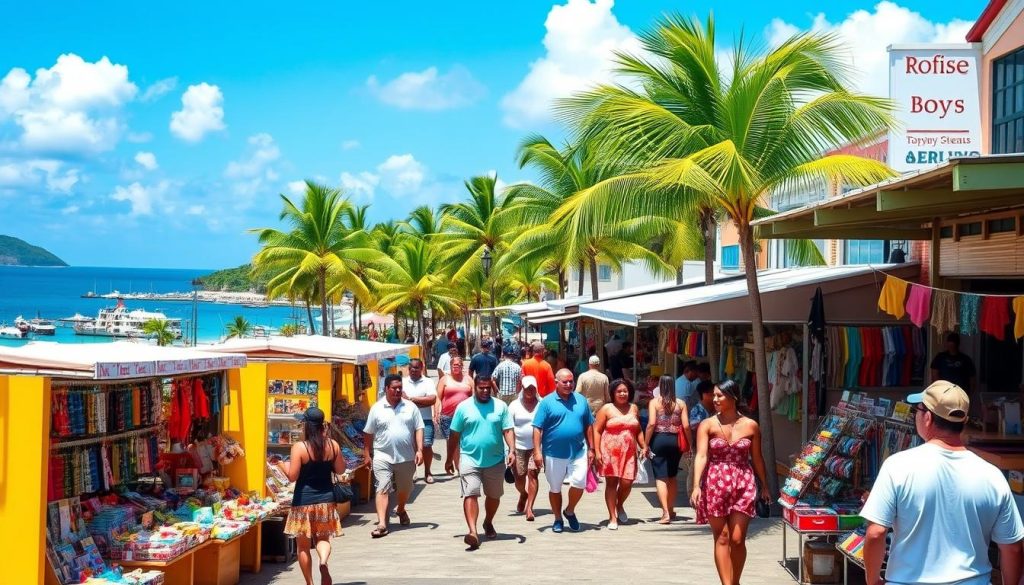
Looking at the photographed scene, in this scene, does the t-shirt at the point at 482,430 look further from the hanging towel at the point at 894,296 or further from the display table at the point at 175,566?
the hanging towel at the point at 894,296

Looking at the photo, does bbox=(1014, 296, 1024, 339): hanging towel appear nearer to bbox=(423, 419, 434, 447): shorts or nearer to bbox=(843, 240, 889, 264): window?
bbox=(423, 419, 434, 447): shorts

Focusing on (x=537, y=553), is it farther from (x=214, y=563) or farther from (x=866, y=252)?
(x=866, y=252)

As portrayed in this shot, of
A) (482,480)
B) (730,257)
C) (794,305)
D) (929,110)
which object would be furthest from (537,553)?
(730,257)

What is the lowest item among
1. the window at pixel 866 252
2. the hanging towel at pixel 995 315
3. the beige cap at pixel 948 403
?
the beige cap at pixel 948 403

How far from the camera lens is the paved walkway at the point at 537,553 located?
9062 millimetres

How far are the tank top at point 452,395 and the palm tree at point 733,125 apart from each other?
301 cm

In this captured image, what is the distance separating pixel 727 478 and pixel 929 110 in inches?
299

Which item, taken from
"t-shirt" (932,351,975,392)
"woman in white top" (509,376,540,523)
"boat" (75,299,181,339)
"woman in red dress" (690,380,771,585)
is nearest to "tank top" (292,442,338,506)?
"woman in red dress" (690,380,771,585)

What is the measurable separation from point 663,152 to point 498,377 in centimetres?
527

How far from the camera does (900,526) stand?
15.0 ft

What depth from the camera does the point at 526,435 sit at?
1181 centimetres

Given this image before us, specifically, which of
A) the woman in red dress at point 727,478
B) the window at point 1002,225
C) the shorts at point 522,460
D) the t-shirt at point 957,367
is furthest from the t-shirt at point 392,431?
the window at point 1002,225

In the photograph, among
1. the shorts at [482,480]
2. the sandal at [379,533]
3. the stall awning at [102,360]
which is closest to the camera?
the stall awning at [102,360]

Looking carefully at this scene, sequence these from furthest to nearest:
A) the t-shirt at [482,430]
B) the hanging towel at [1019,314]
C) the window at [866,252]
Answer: the window at [866,252] → the t-shirt at [482,430] → the hanging towel at [1019,314]
